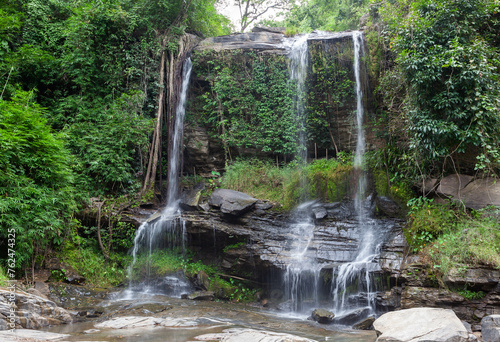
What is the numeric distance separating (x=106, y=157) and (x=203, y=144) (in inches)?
146

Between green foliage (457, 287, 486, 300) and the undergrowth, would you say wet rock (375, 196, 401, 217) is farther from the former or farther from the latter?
the undergrowth

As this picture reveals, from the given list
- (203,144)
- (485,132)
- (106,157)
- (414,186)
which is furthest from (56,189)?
(485,132)

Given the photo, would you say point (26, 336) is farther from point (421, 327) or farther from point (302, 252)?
point (302, 252)

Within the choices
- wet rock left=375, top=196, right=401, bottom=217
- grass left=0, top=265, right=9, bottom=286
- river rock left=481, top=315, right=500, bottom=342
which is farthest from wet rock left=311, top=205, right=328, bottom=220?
grass left=0, top=265, right=9, bottom=286

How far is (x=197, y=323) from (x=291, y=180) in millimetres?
6225

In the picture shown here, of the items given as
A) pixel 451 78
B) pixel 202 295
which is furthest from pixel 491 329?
pixel 202 295

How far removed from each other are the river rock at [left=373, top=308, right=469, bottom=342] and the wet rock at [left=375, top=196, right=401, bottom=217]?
14.4 feet

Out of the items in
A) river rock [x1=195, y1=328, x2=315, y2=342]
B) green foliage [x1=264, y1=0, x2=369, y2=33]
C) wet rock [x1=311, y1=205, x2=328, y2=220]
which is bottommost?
river rock [x1=195, y1=328, x2=315, y2=342]

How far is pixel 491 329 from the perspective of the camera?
458cm

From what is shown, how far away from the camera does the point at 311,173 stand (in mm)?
11094

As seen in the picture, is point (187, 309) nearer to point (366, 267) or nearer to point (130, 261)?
point (130, 261)

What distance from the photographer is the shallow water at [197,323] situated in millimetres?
5160

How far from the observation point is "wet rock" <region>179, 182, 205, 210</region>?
1036 centimetres

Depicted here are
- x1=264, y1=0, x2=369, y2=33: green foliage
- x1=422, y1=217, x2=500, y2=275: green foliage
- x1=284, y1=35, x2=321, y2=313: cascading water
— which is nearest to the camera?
x1=422, y1=217, x2=500, y2=275: green foliage
